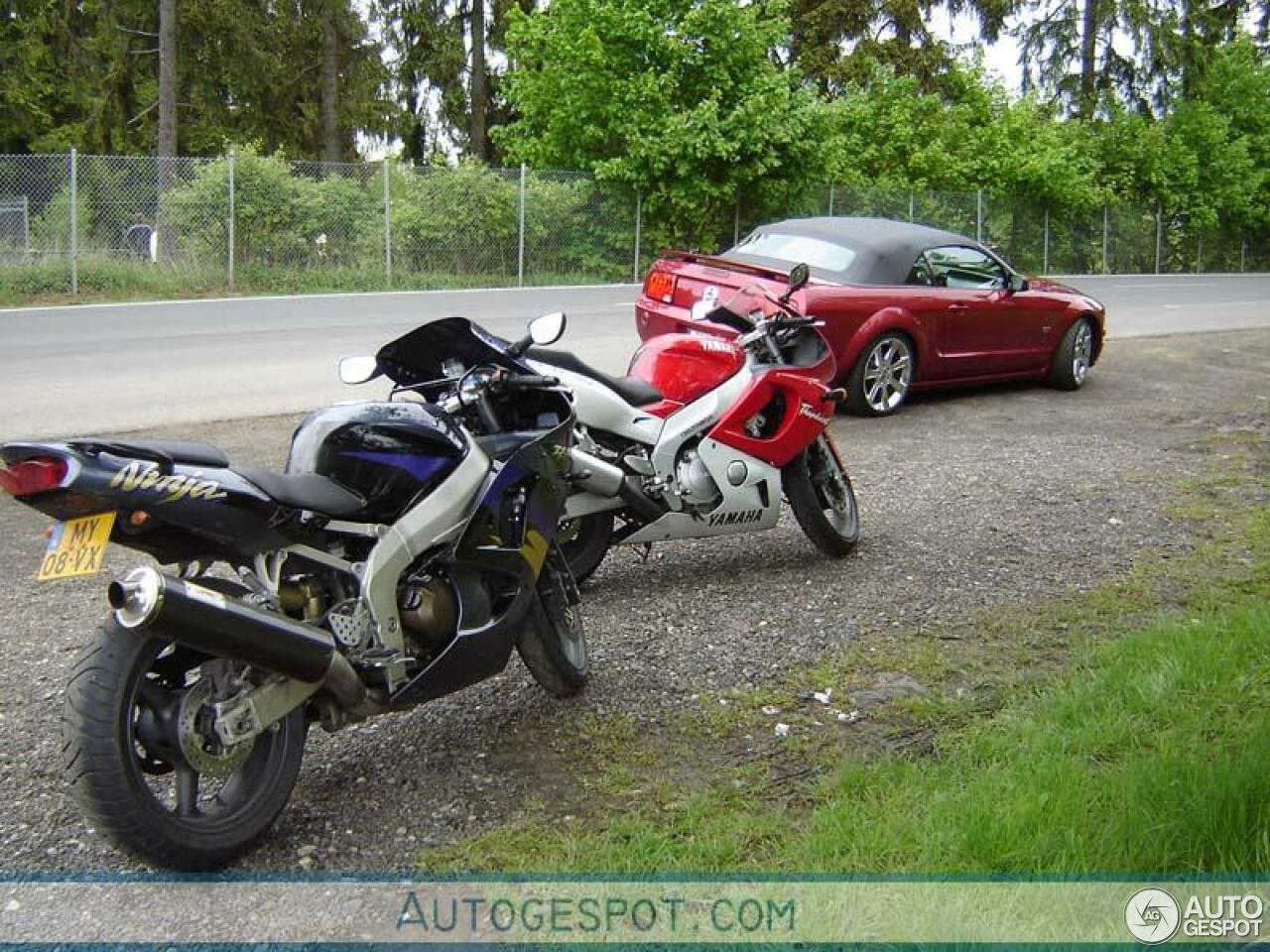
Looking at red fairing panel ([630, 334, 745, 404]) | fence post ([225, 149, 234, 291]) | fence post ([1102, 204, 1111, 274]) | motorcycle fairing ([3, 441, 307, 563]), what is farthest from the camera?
fence post ([1102, 204, 1111, 274])

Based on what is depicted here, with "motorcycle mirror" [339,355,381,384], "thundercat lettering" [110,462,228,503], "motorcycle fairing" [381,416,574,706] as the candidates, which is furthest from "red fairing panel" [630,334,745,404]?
"thundercat lettering" [110,462,228,503]

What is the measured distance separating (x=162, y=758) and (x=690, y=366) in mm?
3627

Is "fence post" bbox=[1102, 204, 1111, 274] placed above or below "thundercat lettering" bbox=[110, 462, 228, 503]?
above

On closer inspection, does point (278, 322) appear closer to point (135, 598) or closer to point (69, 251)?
point (69, 251)

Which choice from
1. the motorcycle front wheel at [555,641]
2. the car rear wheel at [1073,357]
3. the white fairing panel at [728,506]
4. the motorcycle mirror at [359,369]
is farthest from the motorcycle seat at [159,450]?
the car rear wheel at [1073,357]

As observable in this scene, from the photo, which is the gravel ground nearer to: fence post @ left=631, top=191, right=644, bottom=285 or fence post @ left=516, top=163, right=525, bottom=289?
fence post @ left=516, top=163, right=525, bottom=289

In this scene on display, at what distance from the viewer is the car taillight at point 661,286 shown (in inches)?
438

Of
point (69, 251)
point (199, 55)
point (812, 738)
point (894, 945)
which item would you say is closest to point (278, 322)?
point (69, 251)

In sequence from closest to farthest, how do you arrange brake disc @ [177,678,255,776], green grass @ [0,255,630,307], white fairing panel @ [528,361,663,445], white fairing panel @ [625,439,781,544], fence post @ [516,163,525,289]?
brake disc @ [177,678,255,776]
white fairing panel @ [528,361,663,445]
white fairing panel @ [625,439,781,544]
green grass @ [0,255,630,307]
fence post @ [516,163,525,289]

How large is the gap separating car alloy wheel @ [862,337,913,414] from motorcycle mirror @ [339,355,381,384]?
22.4 feet

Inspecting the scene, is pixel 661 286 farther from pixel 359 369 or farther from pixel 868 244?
pixel 359 369

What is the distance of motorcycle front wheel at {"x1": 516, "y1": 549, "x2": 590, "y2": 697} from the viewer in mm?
4812

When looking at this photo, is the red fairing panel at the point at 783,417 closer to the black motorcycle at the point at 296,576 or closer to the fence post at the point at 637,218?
the black motorcycle at the point at 296,576

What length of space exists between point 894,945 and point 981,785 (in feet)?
→ 3.02
